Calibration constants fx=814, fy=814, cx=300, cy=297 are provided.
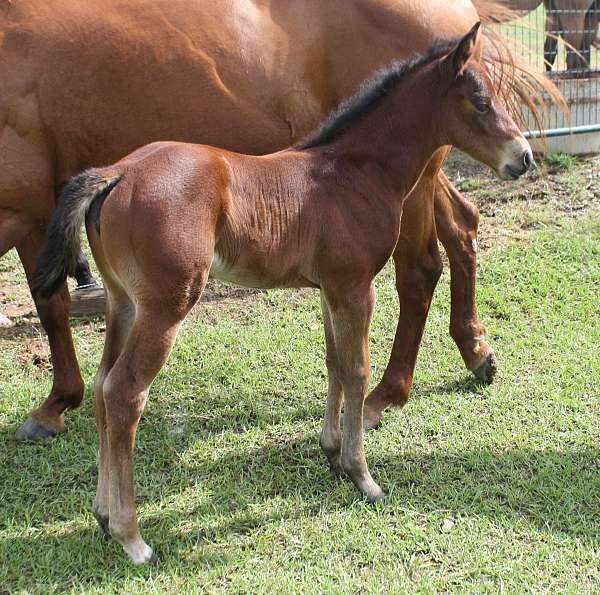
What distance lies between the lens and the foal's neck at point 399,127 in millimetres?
3512

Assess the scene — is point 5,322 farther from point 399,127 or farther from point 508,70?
point 508,70

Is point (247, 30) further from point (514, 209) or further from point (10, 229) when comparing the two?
point (514, 209)

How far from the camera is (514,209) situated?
6.93 metres

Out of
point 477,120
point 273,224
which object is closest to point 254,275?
point 273,224

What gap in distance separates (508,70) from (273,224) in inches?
95.9

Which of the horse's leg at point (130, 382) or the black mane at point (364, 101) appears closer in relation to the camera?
A: the horse's leg at point (130, 382)

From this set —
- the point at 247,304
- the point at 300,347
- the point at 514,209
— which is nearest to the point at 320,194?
the point at 300,347

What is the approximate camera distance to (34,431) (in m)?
4.18

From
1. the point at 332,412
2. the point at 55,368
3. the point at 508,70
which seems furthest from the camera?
the point at 508,70

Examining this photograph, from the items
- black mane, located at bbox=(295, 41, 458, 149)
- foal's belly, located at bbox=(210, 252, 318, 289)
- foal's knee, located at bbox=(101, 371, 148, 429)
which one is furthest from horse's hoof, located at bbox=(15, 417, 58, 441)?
black mane, located at bbox=(295, 41, 458, 149)

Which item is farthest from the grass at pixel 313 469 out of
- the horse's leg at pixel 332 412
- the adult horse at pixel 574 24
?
the adult horse at pixel 574 24

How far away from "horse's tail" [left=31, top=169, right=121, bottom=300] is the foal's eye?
155 centimetres

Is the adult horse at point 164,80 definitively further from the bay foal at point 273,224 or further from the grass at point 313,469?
the bay foal at point 273,224

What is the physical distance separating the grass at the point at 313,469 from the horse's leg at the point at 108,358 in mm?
177
